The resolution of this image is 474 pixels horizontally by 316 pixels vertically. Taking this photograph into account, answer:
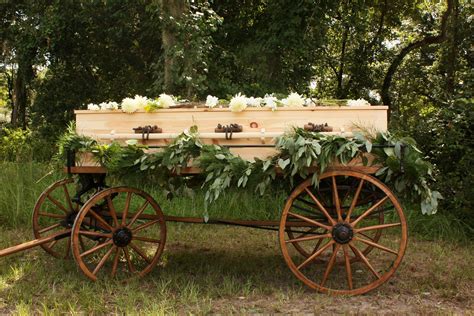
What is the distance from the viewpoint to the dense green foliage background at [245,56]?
748 cm

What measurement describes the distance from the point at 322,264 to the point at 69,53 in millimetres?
9647

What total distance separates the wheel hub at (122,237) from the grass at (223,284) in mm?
298

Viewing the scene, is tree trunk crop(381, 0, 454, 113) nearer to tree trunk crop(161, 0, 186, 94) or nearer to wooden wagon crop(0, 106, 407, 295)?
tree trunk crop(161, 0, 186, 94)

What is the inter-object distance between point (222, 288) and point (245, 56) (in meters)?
6.92

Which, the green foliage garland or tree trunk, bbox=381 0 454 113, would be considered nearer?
the green foliage garland

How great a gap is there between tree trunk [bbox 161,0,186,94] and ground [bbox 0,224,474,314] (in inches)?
162

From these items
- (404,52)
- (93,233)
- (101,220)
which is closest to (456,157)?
(101,220)

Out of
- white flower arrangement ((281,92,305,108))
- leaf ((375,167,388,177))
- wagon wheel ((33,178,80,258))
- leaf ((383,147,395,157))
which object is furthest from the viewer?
wagon wheel ((33,178,80,258))

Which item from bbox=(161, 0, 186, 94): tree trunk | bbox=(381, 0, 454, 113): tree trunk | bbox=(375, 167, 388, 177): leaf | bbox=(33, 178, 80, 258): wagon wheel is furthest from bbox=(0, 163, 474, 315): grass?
bbox=(381, 0, 454, 113): tree trunk

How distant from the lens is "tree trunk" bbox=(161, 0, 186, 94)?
29.6ft

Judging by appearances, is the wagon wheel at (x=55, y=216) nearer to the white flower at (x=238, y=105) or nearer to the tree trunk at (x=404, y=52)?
the white flower at (x=238, y=105)

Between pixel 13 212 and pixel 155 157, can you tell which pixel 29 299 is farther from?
pixel 13 212

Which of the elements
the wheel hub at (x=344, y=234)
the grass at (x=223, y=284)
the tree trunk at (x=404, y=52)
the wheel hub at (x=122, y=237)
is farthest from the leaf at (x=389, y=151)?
the tree trunk at (x=404, y=52)

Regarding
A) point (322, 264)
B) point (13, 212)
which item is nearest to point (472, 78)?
point (322, 264)
